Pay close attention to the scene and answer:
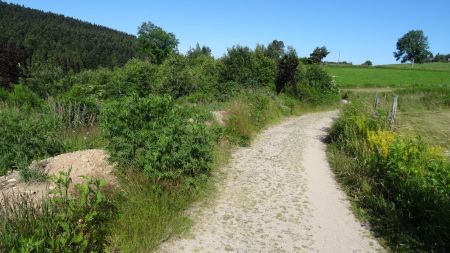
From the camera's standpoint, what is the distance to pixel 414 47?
94062 millimetres

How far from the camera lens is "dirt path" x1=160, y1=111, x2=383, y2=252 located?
452 cm

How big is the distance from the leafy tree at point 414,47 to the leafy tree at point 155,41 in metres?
64.7

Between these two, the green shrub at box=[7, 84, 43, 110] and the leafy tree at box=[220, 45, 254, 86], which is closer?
the green shrub at box=[7, 84, 43, 110]

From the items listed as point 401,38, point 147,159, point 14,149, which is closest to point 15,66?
A: point 14,149

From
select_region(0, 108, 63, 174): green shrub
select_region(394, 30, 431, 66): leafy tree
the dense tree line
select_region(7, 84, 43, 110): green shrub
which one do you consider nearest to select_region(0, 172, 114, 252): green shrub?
select_region(0, 108, 63, 174): green shrub

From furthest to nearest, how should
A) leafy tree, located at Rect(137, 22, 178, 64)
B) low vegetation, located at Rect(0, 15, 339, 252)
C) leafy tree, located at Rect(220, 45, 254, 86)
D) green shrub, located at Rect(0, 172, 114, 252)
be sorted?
leafy tree, located at Rect(137, 22, 178, 64) < leafy tree, located at Rect(220, 45, 254, 86) < low vegetation, located at Rect(0, 15, 339, 252) < green shrub, located at Rect(0, 172, 114, 252)

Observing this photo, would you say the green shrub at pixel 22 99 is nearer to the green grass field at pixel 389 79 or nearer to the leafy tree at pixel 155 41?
the green grass field at pixel 389 79

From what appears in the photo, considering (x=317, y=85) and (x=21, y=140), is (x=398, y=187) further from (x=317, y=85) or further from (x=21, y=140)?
(x=317, y=85)

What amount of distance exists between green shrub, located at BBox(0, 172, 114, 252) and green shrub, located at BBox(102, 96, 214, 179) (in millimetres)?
1430

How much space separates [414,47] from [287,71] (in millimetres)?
86710

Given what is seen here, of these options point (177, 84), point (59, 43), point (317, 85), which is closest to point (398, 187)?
point (177, 84)

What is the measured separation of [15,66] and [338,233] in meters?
41.1

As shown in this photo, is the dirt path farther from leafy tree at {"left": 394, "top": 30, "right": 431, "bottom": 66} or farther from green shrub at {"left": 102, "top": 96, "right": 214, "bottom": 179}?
leafy tree at {"left": 394, "top": 30, "right": 431, "bottom": 66}

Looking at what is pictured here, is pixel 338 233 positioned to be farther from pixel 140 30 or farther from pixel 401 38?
pixel 401 38
